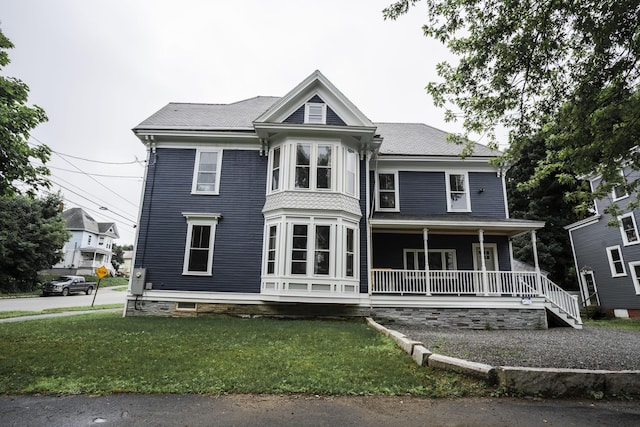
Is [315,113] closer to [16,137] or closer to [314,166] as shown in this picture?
[314,166]

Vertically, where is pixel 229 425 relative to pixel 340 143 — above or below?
below

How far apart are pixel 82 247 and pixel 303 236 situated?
4536 centimetres

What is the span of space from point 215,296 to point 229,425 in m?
8.78

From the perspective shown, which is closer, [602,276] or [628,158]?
[628,158]

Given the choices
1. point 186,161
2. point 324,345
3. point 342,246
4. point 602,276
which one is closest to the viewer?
point 324,345

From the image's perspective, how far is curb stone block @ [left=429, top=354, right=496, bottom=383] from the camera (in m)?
4.31

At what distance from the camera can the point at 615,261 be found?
58.2 ft

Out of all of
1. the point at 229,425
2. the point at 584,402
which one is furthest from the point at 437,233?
the point at 229,425

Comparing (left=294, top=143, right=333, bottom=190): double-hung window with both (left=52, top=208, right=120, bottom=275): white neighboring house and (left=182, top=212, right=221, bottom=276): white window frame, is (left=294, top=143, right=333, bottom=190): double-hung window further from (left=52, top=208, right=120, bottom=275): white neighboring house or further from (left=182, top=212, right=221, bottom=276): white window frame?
(left=52, top=208, right=120, bottom=275): white neighboring house

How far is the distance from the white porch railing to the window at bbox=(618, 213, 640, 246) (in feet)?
26.8

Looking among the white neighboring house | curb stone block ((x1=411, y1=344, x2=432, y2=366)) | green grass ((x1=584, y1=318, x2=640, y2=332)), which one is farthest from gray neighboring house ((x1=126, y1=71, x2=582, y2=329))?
the white neighboring house

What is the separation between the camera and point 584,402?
396 centimetres

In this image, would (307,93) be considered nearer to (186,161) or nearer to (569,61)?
(186,161)

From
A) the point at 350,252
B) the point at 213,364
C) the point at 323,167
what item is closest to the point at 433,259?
the point at 350,252
